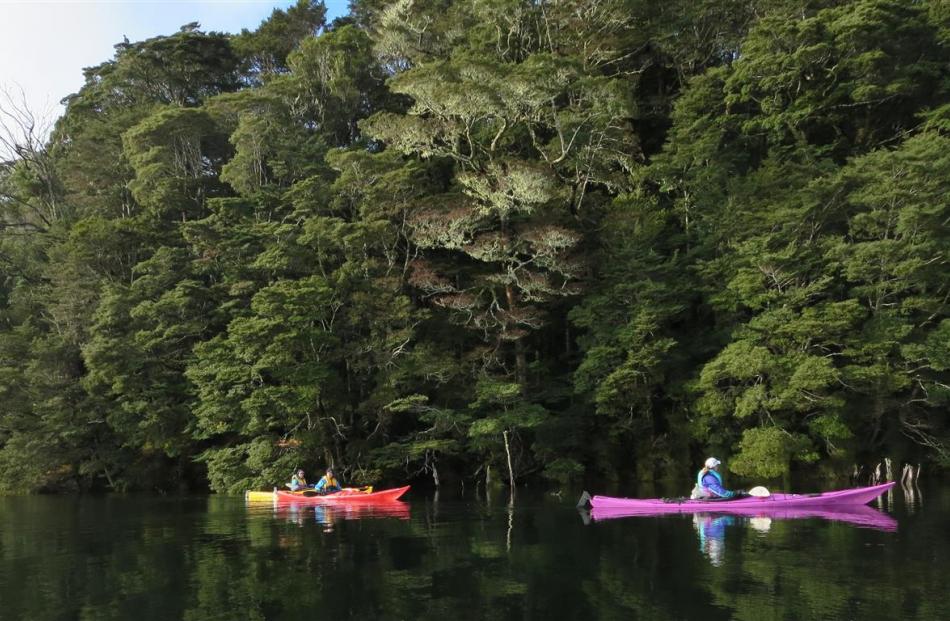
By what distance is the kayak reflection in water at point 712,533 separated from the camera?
35.8 ft

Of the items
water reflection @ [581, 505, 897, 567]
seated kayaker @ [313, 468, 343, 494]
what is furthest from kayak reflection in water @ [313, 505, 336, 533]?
water reflection @ [581, 505, 897, 567]

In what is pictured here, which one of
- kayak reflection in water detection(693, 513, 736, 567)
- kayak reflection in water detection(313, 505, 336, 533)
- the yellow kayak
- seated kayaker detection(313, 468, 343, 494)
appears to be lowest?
kayak reflection in water detection(313, 505, 336, 533)

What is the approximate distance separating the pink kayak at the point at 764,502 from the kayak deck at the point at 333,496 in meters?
7.58

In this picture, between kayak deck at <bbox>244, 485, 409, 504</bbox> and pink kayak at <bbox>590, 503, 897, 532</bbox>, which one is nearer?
pink kayak at <bbox>590, 503, 897, 532</bbox>

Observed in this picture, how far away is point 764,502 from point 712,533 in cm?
290

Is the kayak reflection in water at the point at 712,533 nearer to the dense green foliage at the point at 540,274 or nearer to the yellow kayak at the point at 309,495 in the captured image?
the dense green foliage at the point at 540,274

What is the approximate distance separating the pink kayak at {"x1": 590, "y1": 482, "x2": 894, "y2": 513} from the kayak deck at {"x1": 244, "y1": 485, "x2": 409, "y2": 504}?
7575 millimetres

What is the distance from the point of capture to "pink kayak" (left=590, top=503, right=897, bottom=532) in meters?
14.1

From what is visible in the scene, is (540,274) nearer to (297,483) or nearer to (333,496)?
(333,496)

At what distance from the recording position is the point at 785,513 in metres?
15.0

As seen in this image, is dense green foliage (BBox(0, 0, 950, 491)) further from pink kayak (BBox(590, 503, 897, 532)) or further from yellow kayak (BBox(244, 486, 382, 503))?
pink kayak (BBox(590, 503, 897, 532))

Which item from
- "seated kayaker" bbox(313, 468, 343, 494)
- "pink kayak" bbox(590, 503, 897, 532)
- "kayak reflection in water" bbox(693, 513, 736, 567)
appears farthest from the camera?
"seated kayaker" bbox(313, 468, 343, 494)

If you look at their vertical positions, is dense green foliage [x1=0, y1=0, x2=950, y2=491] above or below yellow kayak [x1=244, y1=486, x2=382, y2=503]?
above

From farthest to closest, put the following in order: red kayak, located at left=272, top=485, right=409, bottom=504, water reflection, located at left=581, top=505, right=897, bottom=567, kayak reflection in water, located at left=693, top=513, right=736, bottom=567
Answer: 1. red kayak, located at left=272, top=485, right=409, bottom=504
2. water reflection, located at left=581, top=505, right=897, bottom=567
3. kayak reflection in water, located at left=693, top=513, right=736, bottom=567
